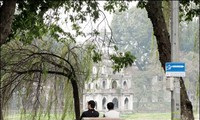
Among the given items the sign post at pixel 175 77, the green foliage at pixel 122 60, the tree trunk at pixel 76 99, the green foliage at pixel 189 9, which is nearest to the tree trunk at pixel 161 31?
the green foliage at pixel 189 9

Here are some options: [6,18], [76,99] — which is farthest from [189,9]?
[6,18]

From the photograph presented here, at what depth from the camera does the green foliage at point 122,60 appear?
11355 mm

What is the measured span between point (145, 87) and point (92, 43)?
1757 inches

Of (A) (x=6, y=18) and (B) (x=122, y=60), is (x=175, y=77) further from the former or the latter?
(B) (x=122, y=60)

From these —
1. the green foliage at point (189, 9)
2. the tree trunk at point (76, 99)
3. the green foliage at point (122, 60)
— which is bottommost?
the tree trunk at point (76, 99)

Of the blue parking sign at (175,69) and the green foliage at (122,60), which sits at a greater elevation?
the green foliage at (122,60)

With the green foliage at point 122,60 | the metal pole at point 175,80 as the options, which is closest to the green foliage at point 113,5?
the green foliage at point 122,60

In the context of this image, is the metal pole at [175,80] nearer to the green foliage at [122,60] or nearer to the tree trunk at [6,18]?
the tree trunk at [6,18]

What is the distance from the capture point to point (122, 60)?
11.5 m

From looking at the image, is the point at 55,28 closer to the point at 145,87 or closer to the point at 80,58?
the point at 80,58

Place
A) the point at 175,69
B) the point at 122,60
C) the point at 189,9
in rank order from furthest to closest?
1. the point at 122,60
2. the point at 189,9
3. the point at 175,69

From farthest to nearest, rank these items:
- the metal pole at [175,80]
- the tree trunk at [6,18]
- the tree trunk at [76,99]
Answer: the tree trunk at [76,99] → the tree trunk at [6,18] → the metal pole at [175,80]

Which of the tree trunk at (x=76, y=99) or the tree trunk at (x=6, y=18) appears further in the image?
the tree trunk at (x=76, y=99)

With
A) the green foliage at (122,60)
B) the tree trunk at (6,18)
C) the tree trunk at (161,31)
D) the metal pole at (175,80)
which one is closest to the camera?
the metal pole at (175,80)
